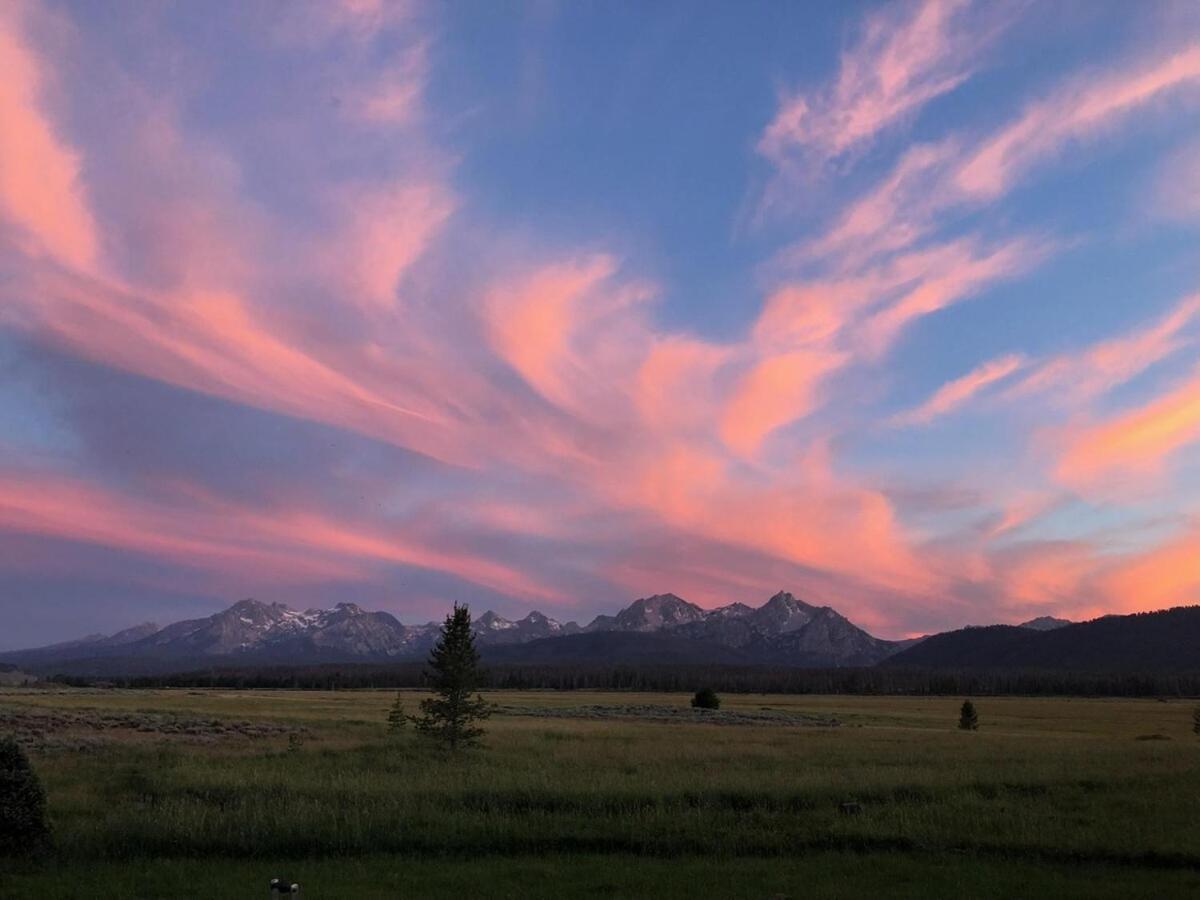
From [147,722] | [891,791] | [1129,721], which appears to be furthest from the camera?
[1129,721]

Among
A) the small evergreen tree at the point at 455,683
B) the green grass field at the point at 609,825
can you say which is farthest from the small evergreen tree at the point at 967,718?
the small evergreen tree at the point at 455,683

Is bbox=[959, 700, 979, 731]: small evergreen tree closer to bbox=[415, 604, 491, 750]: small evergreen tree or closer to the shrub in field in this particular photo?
bbox=[415, 604, 491, 750]: small evergreen tree

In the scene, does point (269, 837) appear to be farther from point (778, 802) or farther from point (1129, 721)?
point (1129, 721)

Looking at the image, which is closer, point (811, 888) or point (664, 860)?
point (811, 888)

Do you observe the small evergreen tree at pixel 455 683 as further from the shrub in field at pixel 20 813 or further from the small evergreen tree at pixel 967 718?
the small evergreen tree at pixel 967 718

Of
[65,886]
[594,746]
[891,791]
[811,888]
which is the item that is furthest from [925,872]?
[594,746]

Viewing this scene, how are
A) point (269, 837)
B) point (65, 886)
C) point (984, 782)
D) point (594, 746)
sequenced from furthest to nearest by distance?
1. point (594, 746)
2. point (984, 782)
3. point (269, 837)
4. point (65, 886)

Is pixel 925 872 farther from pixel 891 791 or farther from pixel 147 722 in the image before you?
pixel 147 722

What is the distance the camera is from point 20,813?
16.6 meters

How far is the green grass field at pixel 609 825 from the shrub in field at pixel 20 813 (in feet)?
1.83

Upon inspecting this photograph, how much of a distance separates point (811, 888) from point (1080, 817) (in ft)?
32.3

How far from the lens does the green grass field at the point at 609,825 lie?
1508 cm

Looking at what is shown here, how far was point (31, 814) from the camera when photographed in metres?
16.8

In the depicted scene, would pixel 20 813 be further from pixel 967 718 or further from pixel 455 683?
pixel 967 718
